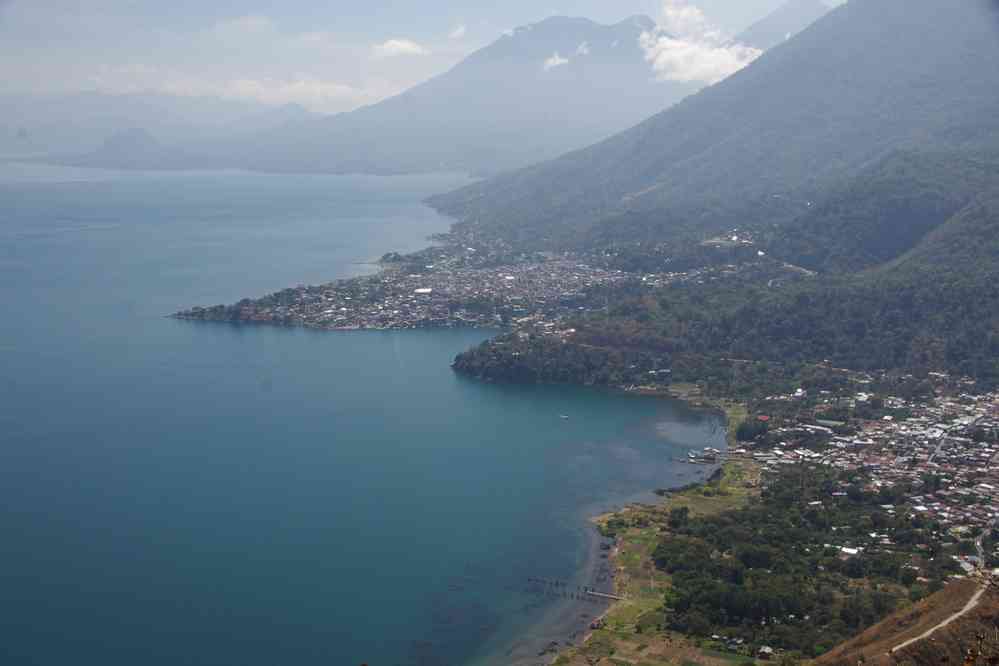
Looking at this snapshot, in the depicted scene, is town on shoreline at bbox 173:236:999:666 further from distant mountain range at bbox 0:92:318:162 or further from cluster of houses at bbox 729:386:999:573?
distant mountain range at bbox 0:92:318:162

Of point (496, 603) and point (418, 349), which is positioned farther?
point (418, 349)

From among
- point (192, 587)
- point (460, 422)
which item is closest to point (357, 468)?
point (460, 422)

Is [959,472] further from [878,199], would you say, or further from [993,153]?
[993,153]

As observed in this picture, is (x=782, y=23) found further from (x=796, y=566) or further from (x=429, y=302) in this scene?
(x=796, y=566)

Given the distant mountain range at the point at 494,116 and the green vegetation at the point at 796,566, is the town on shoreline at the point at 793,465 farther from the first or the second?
the distant mountain range at the point at 494,116

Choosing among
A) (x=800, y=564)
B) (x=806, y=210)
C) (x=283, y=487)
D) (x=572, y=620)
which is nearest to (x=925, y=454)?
(x=800, y=564)

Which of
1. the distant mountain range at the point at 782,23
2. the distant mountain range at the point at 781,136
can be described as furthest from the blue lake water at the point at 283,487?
the distant mountain range at the point at 782,23

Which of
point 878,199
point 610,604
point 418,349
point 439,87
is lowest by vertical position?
point 610,604
